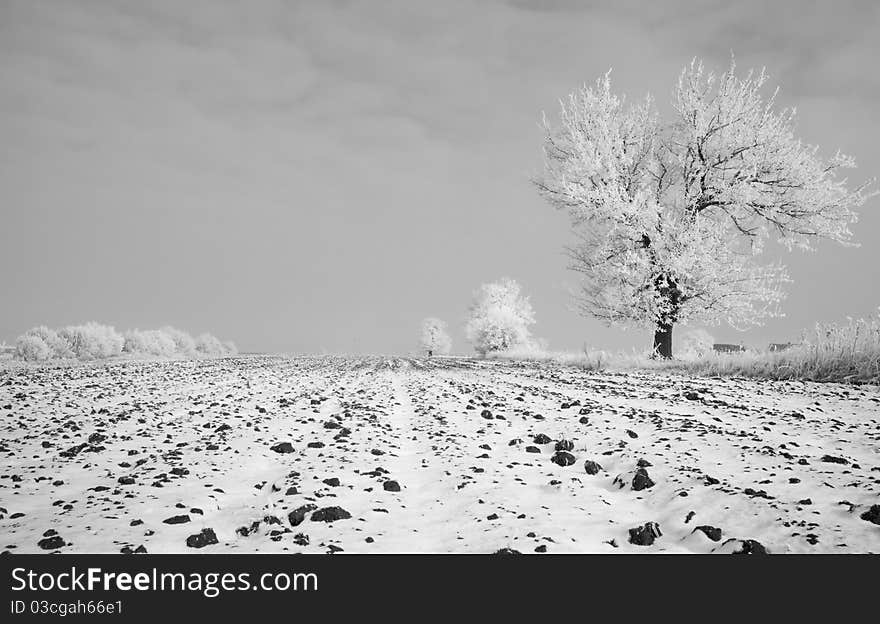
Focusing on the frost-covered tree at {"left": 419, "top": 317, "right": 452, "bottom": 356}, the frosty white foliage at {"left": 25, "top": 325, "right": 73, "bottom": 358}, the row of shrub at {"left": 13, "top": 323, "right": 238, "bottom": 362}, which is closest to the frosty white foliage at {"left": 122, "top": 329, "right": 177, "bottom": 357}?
the row of shrub at {"left": 13, "top": 323, "right": 238, "bottom": 362}

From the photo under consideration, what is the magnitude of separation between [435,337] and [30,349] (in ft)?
242

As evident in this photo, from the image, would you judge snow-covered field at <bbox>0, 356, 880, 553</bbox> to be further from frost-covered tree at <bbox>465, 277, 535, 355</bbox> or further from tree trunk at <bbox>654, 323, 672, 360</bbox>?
frost-covered tree at <bbox>465, 277, 535, 355</bbox>

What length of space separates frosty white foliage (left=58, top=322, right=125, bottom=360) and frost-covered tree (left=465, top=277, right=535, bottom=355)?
37.6 metres

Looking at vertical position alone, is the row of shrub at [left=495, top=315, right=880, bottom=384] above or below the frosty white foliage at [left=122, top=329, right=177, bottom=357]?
above

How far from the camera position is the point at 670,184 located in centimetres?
1778

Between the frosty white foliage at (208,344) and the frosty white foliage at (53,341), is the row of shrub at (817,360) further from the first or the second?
the frosty white foliage at (208,344)

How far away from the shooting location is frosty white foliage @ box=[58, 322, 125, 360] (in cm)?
3662

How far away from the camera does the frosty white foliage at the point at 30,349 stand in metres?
32.6

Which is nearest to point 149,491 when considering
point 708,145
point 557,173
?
point 557,173
